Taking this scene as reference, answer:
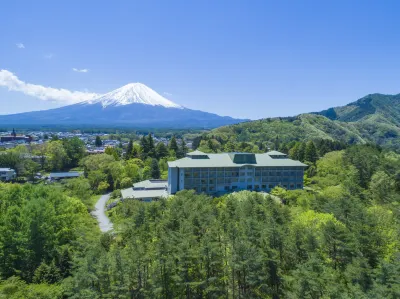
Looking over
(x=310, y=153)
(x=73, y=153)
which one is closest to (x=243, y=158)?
(x=310, y=153)

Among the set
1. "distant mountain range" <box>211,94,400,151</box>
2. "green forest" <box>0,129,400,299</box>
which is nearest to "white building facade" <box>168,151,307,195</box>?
"green forest" <box>0,129,400,299</box>

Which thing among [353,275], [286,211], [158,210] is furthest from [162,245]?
[286,211]

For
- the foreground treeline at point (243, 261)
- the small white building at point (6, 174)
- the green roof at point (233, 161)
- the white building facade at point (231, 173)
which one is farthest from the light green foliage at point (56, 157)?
the foreground treeline at point (243, 261)

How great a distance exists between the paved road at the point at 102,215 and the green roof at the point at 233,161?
10.2 m

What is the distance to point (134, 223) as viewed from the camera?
75.0 ft

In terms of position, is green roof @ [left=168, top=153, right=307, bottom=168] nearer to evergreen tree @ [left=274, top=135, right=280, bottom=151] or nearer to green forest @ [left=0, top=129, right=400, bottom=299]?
green forest @ [left=0, top=129, right=400, bottom=299]

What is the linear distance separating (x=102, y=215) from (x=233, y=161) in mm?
18680

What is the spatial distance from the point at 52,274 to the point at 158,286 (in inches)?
309

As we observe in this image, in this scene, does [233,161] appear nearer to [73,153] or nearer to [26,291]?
[26,291]

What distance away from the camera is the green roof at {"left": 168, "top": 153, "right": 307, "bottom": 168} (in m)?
41.2

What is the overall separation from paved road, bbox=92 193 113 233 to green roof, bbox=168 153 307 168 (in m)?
10.2

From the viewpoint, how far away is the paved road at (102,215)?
101 ft

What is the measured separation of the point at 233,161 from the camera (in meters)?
42.9

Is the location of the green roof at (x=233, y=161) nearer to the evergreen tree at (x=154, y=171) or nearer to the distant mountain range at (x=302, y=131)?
the evergreen tree at (x=154, y=171)
